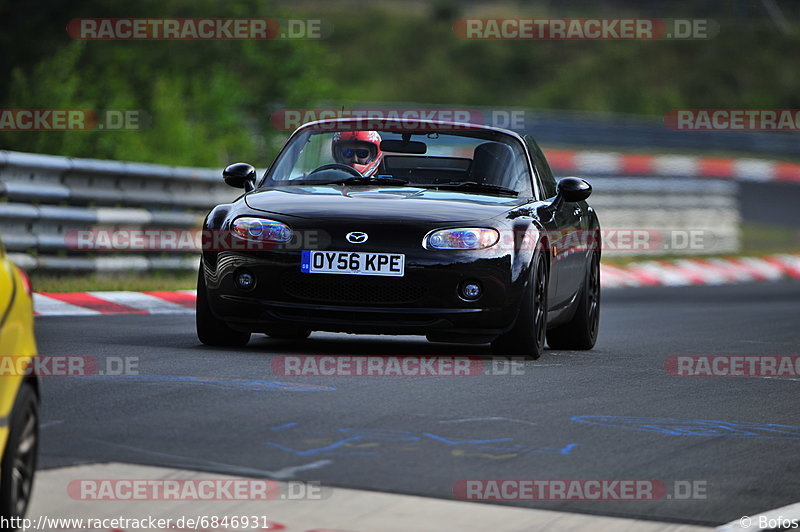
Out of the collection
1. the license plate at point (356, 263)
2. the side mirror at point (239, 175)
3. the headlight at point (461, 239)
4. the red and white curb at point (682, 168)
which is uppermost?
the red and white curb at point (682, 168)

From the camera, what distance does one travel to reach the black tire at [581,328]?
36.9 feet

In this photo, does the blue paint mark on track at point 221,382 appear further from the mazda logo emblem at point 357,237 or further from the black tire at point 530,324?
the black tire at point 530,324

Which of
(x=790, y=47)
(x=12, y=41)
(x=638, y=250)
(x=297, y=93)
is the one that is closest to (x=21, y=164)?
(x=638, y=250)

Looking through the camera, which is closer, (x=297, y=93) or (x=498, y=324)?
(x=498, y=324)

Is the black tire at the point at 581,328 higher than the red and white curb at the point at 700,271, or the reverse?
the red and white curb at the point at 700,271

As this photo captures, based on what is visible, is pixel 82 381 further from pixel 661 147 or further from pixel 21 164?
pixel 661 147

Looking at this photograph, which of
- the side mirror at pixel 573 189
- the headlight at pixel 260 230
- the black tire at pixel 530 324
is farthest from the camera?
the side mirror at pixel 573 189

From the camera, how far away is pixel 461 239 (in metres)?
9.17

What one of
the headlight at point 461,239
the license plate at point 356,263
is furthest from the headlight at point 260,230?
the headlight at point 461,239

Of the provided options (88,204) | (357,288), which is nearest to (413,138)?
(357,288)

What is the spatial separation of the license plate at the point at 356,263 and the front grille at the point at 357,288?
0.03 meters

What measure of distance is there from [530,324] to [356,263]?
1.08 meters

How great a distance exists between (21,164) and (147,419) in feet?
25.7

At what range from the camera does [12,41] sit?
33.2m
